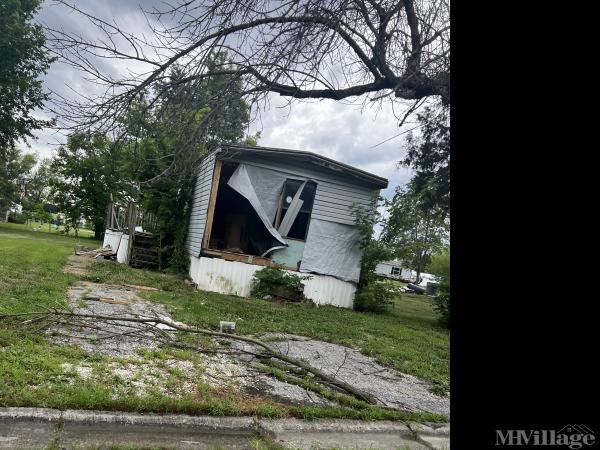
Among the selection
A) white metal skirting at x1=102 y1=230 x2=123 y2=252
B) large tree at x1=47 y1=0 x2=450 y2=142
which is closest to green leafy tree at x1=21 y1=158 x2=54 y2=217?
white metal skirting at x1=102 y1=230 x2=123 y2=252

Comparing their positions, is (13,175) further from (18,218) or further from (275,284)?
(275,284)

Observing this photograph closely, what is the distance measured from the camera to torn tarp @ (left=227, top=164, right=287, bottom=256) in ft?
32.3

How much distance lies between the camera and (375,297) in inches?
407

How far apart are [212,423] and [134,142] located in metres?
2.81

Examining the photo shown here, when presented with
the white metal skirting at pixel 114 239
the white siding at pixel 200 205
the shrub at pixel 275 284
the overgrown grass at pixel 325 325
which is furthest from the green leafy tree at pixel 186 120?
the white metal skirting at pixel 114 239

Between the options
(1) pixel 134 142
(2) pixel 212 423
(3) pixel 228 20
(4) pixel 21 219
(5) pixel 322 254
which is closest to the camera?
(2) pixel 212 423

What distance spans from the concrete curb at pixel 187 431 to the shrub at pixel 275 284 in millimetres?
6684

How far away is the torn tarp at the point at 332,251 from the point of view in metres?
10.2

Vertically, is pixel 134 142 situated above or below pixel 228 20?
below

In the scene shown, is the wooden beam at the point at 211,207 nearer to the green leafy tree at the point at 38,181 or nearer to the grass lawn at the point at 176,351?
the grass lawn at the point at 176,351

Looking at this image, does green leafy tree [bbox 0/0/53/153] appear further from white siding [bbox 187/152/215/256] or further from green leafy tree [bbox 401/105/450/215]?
green leafy tree [bbox 401/105/450/215]
